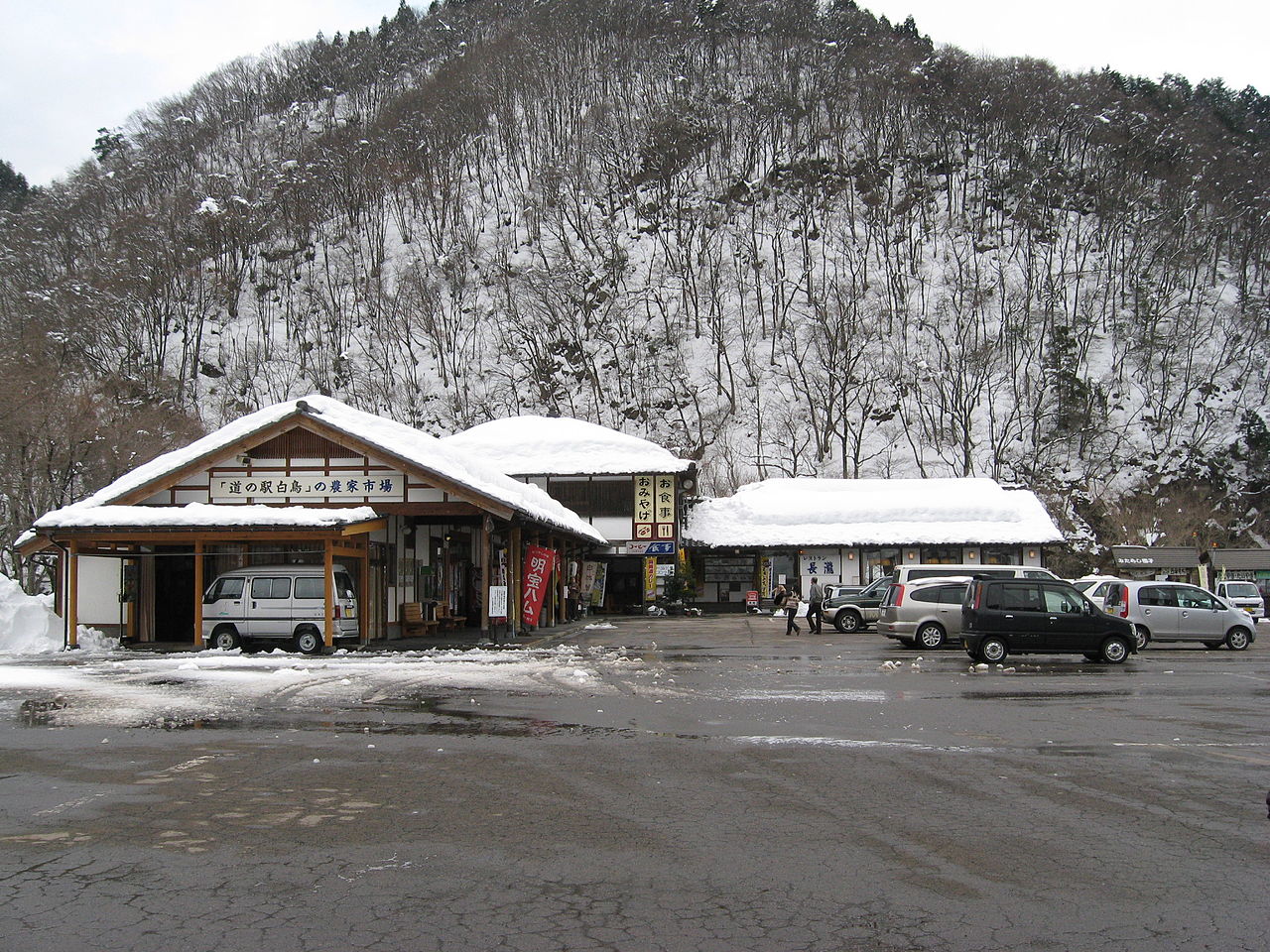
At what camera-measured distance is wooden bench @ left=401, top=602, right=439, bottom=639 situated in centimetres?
2458

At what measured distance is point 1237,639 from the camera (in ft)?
77.2

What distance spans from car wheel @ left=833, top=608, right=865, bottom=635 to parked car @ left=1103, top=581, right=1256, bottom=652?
912 centimetres

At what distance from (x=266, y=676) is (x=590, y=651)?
753 cm

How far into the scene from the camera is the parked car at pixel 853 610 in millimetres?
31523

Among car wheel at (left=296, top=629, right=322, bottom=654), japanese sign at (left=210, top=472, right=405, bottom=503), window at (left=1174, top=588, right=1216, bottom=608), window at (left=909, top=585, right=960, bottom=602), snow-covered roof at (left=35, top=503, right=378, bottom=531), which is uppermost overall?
japanese sign at (left=210, top=472, right=405, bottom=503)

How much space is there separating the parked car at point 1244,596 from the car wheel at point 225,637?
112ft

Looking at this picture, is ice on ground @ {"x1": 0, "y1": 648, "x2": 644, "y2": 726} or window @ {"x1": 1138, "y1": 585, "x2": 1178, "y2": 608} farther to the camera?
window @ {"x1": 1138, "y1": 585, "x2": 1178, "y2": 608}

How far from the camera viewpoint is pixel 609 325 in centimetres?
7694

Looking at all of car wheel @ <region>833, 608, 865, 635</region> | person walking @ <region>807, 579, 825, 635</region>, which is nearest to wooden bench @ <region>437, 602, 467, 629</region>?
person walking @ <region>807, 579, 825, 635</region>

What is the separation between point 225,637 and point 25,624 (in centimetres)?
571

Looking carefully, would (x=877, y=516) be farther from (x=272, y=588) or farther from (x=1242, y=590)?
(x=272, y=588)

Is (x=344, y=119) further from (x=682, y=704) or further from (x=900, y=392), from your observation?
(x=682, y=704)

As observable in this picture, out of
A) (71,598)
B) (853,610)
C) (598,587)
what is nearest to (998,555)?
(853,610)

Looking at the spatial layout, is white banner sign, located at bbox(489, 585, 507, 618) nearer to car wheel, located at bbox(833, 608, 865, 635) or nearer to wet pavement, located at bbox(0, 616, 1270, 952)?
wet pavement, located at bbox(0, 616, 1270, 952)
